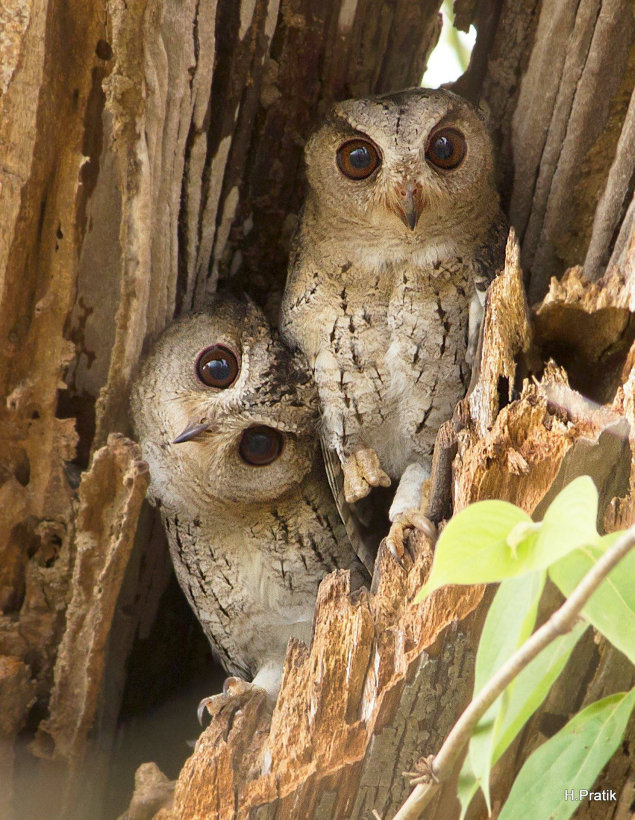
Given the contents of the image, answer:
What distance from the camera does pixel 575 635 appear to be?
30.4 inches

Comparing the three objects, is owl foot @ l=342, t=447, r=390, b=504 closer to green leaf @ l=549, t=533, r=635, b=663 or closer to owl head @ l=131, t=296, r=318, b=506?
owl head @ l=131, t=296, r=318, b=506

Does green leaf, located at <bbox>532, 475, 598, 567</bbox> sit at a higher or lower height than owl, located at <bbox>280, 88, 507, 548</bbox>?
lower

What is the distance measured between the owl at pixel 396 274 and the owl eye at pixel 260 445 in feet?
0.40

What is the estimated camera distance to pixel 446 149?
1603 millimetres

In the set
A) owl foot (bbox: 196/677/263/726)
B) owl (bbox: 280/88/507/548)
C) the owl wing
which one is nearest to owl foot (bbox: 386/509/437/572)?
owl (bbox: 280/88/507/548)

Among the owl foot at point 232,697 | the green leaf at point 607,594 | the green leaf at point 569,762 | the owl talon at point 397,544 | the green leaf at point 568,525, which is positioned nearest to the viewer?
the green leaf at point 568,525

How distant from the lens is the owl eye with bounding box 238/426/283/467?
1.73m

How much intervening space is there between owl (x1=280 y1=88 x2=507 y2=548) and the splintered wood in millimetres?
282

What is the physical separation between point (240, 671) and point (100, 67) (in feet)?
4.30

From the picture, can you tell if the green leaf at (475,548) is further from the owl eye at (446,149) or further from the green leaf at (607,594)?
the owl eye at (446,149)

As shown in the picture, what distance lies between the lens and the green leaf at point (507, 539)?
64 centimetres

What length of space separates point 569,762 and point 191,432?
3.21 feet

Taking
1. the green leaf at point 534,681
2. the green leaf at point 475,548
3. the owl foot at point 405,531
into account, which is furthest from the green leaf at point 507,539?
the owl foot at point 405,531

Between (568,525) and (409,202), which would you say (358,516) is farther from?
(568,525)
